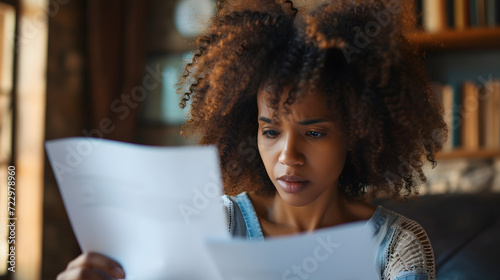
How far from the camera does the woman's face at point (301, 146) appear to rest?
783 mm

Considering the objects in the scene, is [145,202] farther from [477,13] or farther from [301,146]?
[477,13]

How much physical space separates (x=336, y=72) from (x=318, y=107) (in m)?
0.06

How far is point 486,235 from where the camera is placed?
125cm

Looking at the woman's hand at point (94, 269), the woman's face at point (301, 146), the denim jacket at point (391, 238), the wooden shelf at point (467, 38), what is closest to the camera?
the woman's hand at point (94, 269)

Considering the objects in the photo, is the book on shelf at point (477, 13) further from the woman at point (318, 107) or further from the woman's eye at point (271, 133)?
the woman's eye at point (271, 133)

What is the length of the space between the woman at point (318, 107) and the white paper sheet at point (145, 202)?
0.15 feet

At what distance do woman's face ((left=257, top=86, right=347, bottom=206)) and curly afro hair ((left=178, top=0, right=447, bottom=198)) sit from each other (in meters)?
0.02

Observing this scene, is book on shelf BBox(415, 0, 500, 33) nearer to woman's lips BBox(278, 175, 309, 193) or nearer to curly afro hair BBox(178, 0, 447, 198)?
curly afro hair BBox(178, 0, 447, 198)

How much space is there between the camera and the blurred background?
200 centimetres

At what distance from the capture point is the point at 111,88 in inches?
99.0

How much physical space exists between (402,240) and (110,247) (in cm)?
50

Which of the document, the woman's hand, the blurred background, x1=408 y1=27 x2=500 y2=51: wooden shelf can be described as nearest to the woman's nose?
the document

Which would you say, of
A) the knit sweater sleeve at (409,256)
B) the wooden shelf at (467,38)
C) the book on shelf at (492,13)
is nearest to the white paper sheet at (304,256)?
the knit sweater sleeve at (409,256)

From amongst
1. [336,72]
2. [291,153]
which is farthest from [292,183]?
[336,72]
